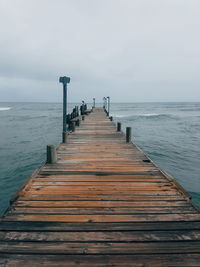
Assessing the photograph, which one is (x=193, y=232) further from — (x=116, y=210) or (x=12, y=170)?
(x=12, y=170)

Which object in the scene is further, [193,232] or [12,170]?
[12,170]

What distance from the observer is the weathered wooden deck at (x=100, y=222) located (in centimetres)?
280

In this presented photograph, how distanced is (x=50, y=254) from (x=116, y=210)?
1560 millimetres

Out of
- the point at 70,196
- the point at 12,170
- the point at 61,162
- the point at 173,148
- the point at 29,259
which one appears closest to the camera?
the point at 29,259

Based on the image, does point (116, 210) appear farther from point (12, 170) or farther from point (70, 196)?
point (12, 170)

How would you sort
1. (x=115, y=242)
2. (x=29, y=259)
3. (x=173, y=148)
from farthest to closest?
(x=173, y=148), (x=115, y=242), (x=29, y=259)

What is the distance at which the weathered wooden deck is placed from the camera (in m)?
2.80

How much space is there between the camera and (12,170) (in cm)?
1245

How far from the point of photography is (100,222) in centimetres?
358

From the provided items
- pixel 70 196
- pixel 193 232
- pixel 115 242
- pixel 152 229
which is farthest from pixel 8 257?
pixel 193 232

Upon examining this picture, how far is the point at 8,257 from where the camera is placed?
9.02 feet

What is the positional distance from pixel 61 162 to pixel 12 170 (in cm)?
690

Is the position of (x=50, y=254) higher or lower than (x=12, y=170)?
higher

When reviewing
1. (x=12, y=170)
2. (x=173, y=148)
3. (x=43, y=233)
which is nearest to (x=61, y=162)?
(x=43, y=233)
